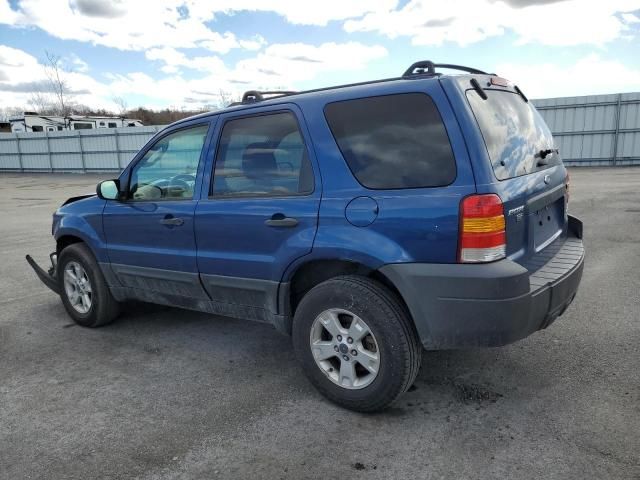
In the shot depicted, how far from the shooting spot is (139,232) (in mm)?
4008

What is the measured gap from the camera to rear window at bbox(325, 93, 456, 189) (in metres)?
2.71

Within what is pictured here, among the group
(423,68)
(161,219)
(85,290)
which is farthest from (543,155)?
(85,290)

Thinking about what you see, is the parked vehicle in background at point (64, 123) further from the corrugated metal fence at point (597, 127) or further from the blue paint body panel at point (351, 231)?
the blue paint body panel at point (351, 231)

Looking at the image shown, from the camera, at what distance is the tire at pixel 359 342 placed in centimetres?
281

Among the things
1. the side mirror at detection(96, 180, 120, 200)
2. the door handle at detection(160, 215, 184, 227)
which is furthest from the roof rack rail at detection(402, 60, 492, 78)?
the side mirror at detection(96, 180, 120, 200)

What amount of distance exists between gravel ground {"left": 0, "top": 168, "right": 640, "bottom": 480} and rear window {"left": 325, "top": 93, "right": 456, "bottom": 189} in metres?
1.34

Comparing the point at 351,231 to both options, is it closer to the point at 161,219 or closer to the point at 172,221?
the point at 172,221

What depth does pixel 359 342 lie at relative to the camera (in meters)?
2.96

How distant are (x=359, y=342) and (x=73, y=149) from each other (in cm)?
3260

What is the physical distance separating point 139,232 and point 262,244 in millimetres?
1260

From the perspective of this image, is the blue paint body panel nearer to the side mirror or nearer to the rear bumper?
the rear bumper

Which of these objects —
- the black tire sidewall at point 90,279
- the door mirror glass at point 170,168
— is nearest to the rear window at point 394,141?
the door mirror glass at point 170,168

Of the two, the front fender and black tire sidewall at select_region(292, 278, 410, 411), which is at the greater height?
the front fender

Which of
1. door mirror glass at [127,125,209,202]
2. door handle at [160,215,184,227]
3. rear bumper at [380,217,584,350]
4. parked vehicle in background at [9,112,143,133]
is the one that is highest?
parked vehicle in background at [9,112,143,133]
